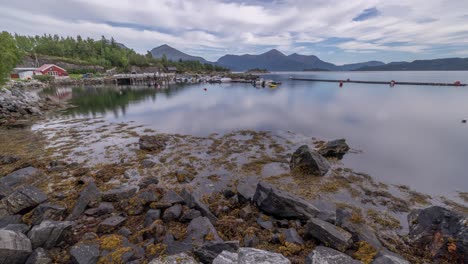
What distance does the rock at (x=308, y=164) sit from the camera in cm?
1159

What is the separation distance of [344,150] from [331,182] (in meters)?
5.18

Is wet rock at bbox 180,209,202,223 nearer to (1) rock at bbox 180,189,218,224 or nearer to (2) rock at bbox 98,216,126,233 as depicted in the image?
(1) rock at bbox 180,189,218,224

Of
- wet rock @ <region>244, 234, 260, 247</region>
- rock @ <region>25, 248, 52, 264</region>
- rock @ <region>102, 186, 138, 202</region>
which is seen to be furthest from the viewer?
rock @ <region>102, 186, 138, 202</region>

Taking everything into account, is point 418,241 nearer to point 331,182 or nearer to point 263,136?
point 331,182

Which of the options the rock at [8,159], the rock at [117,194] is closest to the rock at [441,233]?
the rock at [117,194]

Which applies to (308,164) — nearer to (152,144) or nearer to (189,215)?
(189,215)

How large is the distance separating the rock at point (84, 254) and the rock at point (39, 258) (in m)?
0.49

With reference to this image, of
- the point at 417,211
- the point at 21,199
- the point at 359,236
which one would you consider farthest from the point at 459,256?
the point at 21,199

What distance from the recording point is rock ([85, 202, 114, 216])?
730 cm

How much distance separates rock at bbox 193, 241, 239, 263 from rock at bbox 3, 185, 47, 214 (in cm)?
694

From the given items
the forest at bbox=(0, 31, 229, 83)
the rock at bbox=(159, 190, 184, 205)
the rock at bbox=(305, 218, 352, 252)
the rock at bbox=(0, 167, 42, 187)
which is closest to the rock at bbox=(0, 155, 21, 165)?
the rock at bbox=(0, 167, 42, 187)

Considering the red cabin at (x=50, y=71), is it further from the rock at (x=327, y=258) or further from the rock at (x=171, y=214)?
the rock at (x=327, y=258)

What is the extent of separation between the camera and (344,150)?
14.9 m

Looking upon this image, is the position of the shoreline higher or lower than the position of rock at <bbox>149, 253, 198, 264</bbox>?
lower
